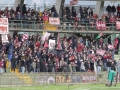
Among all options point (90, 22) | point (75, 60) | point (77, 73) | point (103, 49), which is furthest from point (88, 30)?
point (77, 73)

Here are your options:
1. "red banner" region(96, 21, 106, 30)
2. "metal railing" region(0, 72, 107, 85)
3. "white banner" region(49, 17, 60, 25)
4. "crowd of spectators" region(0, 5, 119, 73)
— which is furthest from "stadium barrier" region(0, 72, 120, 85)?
"red banner" region(96, 21, 106, 30)

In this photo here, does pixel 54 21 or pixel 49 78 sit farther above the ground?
pixel 54 21

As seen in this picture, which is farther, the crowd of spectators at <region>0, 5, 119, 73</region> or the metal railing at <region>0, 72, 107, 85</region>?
the crowd of spectators at <region>0, 5, 119, 73</region>

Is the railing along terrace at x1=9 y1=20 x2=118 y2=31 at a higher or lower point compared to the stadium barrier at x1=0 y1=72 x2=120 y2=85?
higher

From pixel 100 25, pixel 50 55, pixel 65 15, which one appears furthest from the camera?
pixel 100 25

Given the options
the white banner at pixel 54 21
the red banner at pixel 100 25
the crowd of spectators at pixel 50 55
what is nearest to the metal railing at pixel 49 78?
the crowd of spectators at pixel 50 55

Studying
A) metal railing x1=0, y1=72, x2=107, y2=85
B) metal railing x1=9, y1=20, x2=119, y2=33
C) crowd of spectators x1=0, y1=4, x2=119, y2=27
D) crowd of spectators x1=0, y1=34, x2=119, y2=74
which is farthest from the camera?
A: metal railing x1=9, y1=20, x2=119, y2=33

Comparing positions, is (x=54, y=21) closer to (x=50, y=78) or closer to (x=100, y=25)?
(x=100, y=25)

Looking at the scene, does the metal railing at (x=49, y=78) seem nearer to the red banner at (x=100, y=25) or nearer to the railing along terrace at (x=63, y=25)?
the railing along terrace at (x=63, y=25)

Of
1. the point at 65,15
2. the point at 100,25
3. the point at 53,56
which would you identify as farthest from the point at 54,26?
the point at 53,56

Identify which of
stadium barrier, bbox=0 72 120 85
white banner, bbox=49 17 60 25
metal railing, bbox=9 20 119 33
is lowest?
stadium barrier, bbox=0 72 120 85

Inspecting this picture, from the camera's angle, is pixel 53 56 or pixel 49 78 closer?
pixel 49 78

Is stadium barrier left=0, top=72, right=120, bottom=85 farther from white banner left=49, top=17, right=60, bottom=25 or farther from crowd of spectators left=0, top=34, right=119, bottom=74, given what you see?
white banner left=49, top=17, right=60, bottom=25

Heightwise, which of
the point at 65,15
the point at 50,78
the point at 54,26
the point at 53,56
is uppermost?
the point at 65,15
